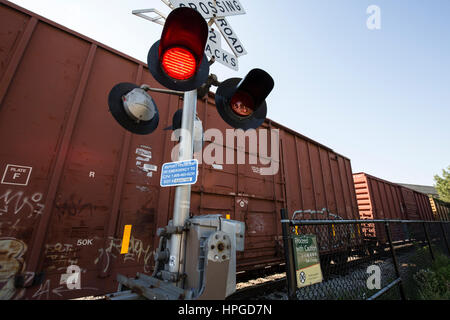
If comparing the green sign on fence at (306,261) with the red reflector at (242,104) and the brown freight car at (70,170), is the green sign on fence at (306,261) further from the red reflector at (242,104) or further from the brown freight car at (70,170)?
the brown freight car at (70,170)

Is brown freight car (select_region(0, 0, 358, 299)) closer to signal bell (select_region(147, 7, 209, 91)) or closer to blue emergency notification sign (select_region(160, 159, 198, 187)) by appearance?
blue emergency notification sign (select_region(160, 159, 198, 187))

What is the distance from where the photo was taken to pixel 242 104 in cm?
170

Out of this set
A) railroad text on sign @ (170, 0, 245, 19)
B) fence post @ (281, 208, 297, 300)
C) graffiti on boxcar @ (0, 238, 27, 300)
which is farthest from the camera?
graffiti on boxcar @ (0, 238, 27, 300)

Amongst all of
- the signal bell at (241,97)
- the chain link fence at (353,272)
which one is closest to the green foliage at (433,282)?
the chain link fence at (353,272)

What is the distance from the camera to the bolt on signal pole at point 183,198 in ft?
4.19

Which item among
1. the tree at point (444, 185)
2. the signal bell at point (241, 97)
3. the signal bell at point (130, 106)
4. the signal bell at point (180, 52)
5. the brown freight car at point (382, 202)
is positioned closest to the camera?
the signal bell at point (180, 52)

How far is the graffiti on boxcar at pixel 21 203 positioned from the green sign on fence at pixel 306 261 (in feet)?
9.75

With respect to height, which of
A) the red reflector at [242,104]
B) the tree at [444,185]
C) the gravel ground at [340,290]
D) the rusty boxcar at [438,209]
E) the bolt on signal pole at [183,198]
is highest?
the tree at [444,185]

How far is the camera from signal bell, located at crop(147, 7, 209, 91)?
4.10 feet

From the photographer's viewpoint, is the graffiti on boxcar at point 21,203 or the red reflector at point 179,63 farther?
the graffiti on boxcar at point 21,203

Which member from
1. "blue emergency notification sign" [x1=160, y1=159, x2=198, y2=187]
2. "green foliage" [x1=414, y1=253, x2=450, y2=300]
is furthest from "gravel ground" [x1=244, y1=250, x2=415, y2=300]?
"blue emergency notification sign" [x1=160, y1=159, x2=198, y2=187]

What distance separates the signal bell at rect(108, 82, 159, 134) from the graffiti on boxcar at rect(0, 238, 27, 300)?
199 cm

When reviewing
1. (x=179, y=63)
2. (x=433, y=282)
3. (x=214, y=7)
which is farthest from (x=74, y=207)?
(x=433, y=282)

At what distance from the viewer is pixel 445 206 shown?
19.6 m
